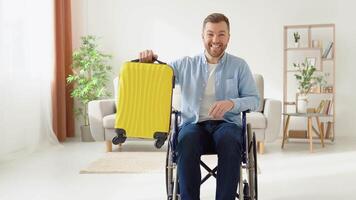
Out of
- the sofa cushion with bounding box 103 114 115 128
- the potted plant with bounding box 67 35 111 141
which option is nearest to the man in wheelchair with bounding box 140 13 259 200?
the sofa cushion with bounding box 103 114 115 128

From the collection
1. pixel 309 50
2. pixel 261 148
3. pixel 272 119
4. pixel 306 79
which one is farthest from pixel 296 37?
pixel 261 148

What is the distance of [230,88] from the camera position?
190 cm

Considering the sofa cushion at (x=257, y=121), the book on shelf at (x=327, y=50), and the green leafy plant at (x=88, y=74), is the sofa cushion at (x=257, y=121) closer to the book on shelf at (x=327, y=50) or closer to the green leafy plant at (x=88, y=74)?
the book on shelf at (x=327, y=50)

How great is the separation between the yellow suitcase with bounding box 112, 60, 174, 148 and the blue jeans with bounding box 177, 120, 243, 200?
0.44 ft

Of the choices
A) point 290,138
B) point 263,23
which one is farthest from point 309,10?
point 290,138

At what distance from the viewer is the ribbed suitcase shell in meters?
1.70

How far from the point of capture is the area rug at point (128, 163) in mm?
3053

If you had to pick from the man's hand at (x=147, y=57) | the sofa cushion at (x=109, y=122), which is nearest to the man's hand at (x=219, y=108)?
the man's hand at (x=147, y=57)

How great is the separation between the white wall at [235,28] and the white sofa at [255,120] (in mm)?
822

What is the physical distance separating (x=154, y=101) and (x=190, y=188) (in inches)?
16.2

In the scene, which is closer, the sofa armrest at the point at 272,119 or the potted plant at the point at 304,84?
the sofa armrest at the point at 272,119

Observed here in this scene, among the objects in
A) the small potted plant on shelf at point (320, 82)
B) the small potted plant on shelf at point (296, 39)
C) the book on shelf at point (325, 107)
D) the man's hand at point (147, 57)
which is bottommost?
the book on shelf at point (325, 107)

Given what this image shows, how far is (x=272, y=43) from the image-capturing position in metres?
4.74

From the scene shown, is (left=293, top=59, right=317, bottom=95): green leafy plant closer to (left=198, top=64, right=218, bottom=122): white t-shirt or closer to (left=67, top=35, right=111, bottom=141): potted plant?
(left=67, top=35, right=111, bottom=141): potted plant
